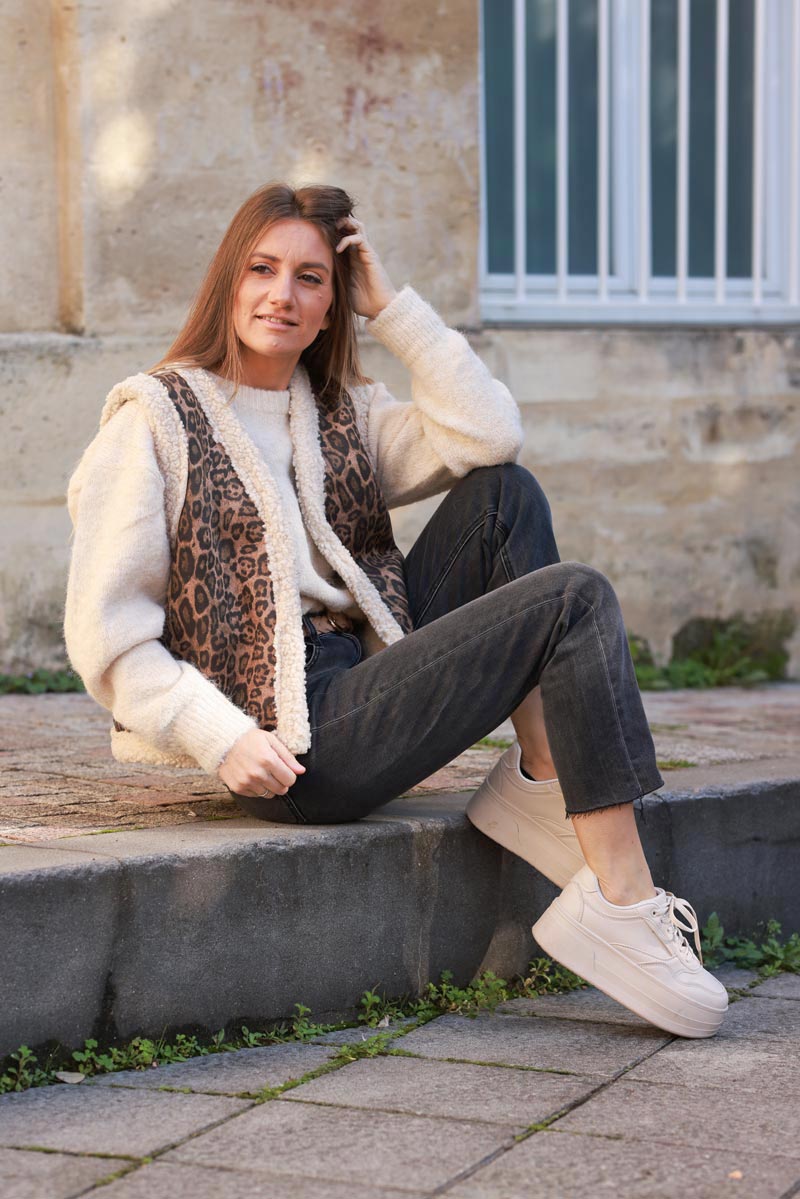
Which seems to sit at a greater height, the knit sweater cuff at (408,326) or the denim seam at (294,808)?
the knit sweater cuff at (408,326)

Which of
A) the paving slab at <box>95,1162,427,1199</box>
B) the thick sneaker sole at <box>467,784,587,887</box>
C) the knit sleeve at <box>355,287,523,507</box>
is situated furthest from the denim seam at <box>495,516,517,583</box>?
the paving slab at <box>95,1162,427,1199</box>

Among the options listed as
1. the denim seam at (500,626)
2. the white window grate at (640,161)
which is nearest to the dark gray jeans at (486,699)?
the denim seam at (500,626)

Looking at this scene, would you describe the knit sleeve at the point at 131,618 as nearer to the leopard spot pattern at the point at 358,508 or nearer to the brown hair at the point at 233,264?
the brown hair at the point at 233,264

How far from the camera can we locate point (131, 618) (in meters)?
2.78

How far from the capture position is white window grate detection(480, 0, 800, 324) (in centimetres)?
600

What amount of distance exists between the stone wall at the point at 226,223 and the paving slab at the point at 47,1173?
319cm

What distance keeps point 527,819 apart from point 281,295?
1105mm

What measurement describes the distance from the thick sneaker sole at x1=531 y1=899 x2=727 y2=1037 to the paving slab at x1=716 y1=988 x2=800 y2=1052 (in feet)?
0.31

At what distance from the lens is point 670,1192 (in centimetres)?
212

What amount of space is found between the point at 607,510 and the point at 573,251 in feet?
3.35

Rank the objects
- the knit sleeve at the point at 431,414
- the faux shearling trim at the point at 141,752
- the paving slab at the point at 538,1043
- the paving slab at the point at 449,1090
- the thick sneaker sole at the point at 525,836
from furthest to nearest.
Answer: the knit sleeve at the point at 431,414 < the thick sneaker sole at the point at 525,836 < the faux shearling trim at the point at 141,752 < the paving slab at the point at 538,1043 < the paving slab at the point at 449,1090

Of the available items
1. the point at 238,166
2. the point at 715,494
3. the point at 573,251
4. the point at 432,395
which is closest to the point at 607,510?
the point at 715,494

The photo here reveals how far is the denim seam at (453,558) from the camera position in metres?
3.15

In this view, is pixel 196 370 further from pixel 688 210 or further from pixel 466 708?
pixel 688 210
